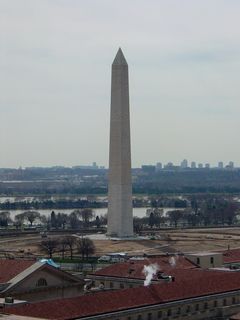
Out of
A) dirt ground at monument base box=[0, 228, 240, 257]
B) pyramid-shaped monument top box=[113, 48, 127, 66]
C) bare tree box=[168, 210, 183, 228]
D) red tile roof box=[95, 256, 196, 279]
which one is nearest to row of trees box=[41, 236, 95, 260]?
dirt ground at monument base box=[0, 228, 240, 257]

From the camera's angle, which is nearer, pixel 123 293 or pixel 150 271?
pixel 123 293

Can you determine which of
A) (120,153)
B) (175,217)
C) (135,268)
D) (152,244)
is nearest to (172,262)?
(135,268)

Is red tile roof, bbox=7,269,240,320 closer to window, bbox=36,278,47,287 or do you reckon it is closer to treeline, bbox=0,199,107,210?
window, bbox=36,278,47,287

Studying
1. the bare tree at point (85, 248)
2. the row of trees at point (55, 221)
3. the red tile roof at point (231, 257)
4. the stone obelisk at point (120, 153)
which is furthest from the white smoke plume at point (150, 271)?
the row of trees at point (55, 221)

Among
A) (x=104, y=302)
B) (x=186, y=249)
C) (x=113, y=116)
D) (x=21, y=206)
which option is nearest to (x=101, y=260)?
(x=186, y=249)

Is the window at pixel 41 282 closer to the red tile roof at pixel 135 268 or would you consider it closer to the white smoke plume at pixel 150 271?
the white smoke plume at pixel 150 271

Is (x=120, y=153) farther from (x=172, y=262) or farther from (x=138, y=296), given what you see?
(x=138, y=296)

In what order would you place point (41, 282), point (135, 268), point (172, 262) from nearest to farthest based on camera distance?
1. point (41, 282)
2. point (135, 268)
3. point (172, 262)

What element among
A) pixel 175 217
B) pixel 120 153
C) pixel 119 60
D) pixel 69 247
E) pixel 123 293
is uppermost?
pixel 119 60
